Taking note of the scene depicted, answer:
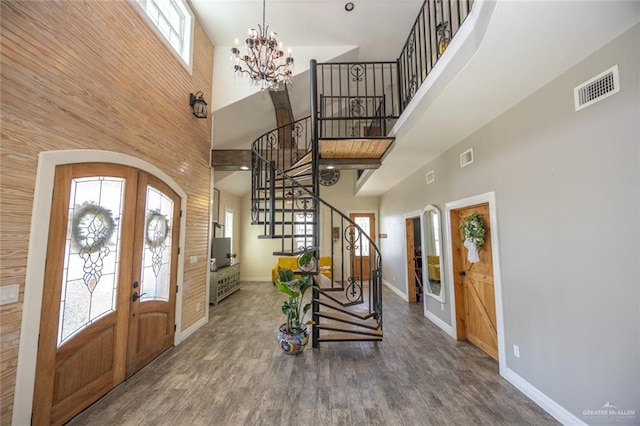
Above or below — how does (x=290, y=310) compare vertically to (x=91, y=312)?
below

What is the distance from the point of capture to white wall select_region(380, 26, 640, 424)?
1618 mm

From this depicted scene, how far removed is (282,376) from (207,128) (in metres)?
4.11

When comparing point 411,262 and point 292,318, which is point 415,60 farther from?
point 411,262

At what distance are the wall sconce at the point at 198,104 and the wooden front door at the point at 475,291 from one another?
14.1 ft

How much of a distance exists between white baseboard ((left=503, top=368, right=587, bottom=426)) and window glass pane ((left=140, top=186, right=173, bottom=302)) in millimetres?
4206

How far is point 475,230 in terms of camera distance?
10.4 feet

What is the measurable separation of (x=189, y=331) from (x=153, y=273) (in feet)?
4.32

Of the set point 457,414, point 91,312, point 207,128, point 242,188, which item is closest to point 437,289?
point 457,414

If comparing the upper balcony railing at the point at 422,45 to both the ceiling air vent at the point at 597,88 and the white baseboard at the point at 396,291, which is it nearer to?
the ceiling air vent at the point at 597,88

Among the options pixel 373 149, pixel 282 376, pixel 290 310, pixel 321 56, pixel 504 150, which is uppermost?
pixel 321 56

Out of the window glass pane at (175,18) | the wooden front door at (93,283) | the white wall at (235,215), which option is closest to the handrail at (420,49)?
the window glass pane at (175,18)

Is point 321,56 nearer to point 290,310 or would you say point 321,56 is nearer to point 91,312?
point 290,310

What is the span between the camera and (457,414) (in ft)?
7.18

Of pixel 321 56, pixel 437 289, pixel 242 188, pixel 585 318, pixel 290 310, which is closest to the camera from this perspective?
pixel 585 318
